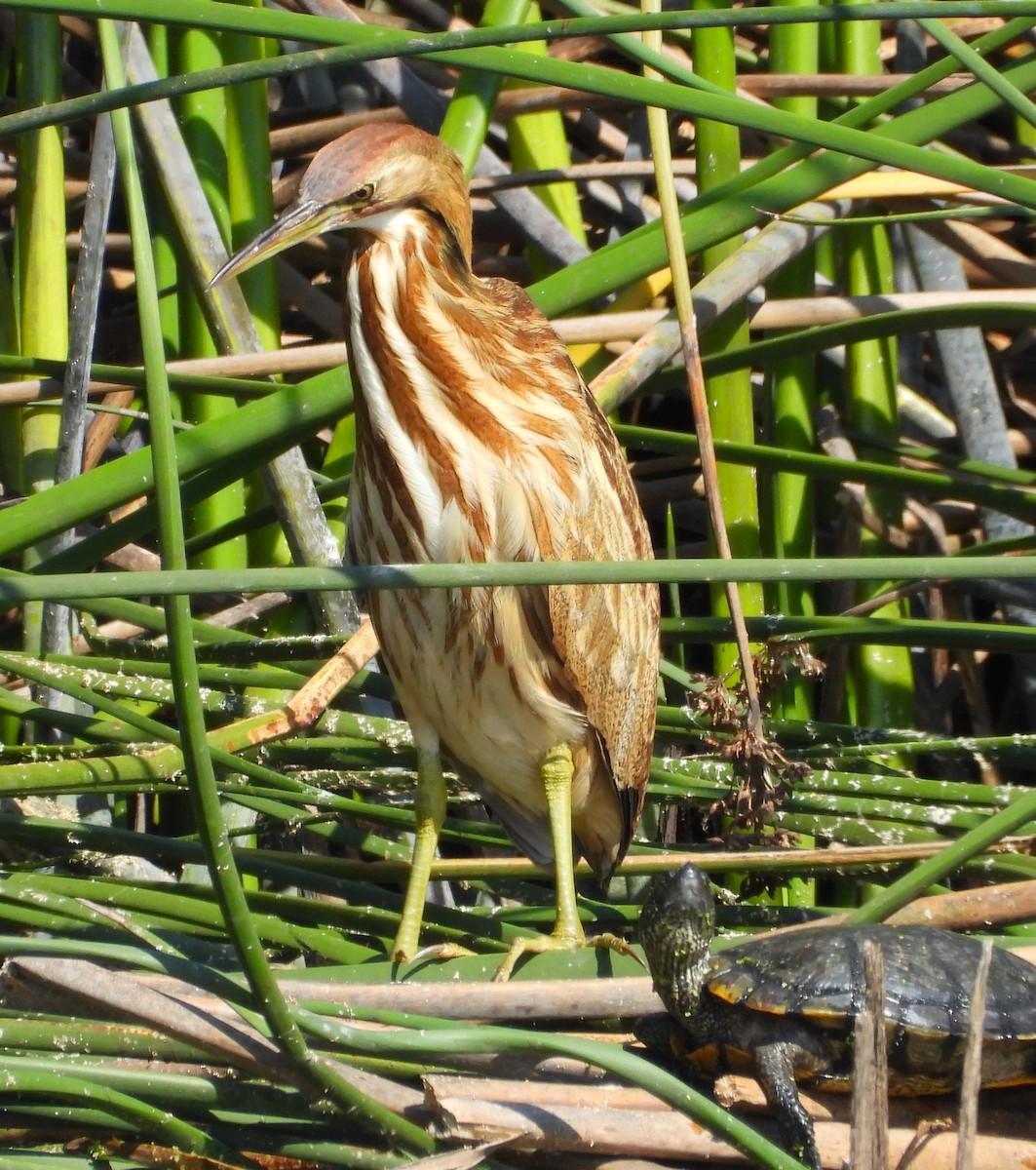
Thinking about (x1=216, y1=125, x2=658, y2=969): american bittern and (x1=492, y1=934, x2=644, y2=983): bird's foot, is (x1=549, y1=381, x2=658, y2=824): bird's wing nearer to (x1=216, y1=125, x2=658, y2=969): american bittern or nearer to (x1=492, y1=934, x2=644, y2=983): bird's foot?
(x1=216, y1=125, x2=658, y2=969): american bittern

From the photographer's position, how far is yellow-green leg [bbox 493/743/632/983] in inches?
76.5

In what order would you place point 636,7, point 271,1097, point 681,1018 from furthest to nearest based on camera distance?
point 636,7, point 681,1018, point 271,1097

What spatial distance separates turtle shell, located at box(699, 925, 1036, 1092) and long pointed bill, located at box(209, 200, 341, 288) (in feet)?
3.49

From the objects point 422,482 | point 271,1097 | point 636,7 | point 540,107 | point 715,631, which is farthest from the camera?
point 636,7

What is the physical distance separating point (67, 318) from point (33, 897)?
4.41 ft

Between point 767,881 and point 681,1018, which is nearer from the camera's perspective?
point 681,1018

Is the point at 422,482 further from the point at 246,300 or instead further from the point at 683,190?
the point at 683,190

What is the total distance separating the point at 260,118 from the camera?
2.79 meters

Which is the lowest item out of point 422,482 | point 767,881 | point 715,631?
point 767,881

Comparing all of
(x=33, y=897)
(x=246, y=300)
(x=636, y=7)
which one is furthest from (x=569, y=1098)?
(x=636, y=7)

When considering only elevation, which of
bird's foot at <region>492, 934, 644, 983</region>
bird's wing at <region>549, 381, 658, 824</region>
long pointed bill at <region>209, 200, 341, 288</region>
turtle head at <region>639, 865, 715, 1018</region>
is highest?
long pointed bill at <region>209, 200, 341, 288</region>

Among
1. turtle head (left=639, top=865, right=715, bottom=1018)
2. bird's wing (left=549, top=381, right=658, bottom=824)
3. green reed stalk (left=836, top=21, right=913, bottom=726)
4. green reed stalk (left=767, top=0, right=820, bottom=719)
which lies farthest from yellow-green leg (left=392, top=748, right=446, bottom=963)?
green reed stalk (left=836, top=21, right=913, bottom=726)

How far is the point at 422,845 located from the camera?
229 centimetres

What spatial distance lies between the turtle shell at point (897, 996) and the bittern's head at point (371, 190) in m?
1.08
